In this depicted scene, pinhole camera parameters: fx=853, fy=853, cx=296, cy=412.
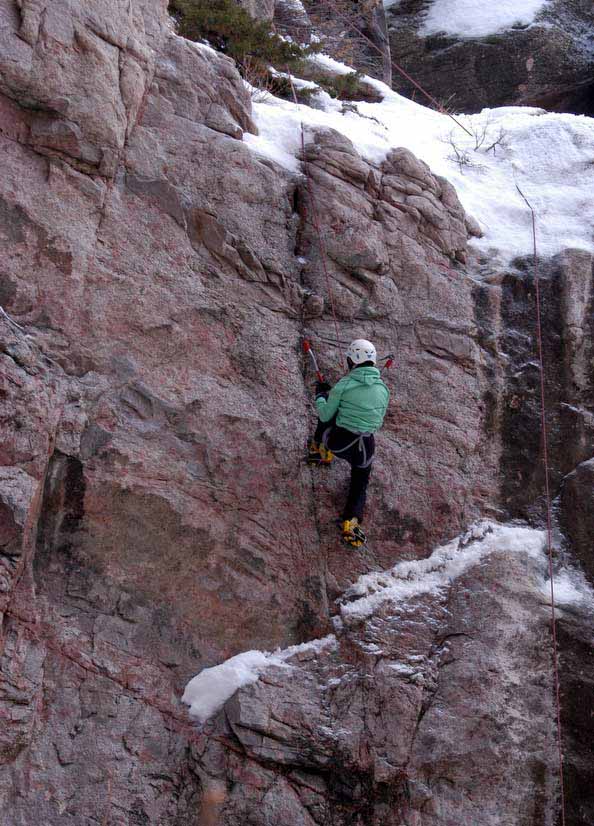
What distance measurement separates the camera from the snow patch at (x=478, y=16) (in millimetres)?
16406

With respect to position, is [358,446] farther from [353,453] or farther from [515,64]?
[515,64]

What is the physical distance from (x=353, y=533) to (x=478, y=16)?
44.1 feet

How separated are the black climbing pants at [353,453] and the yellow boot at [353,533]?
5 cm

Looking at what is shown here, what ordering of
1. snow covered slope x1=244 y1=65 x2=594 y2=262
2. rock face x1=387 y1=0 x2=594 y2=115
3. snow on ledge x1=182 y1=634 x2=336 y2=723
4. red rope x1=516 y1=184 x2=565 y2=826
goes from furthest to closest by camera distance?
rock face x1=387 y1=0 x2=594 y2=115
snow covered slope x1=244 y1=65 x2=594 y2=262
red rope x1=516 y1=184 x2=565 y2=826
snow on ledge x1=182 y1=634 x2=336 y2=723

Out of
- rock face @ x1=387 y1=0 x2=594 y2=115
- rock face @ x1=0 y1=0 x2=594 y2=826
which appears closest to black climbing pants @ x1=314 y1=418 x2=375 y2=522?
Answer: rock face @ x1=0 y1=0 x2=594 y2=826

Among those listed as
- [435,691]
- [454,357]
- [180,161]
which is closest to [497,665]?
[435,691]

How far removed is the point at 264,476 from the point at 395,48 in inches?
500

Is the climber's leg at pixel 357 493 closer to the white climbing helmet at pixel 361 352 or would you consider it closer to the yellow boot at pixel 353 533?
the yellow boot at pixel 353 533

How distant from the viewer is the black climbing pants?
6.91 meters

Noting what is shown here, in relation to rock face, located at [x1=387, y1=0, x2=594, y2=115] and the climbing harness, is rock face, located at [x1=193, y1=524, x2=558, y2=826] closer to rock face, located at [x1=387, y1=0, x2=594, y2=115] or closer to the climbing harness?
the climbing harness

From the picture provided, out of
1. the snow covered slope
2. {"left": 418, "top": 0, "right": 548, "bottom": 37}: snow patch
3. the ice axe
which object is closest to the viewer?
the ice axe

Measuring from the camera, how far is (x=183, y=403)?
6.90m

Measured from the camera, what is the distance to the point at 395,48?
55.3ft

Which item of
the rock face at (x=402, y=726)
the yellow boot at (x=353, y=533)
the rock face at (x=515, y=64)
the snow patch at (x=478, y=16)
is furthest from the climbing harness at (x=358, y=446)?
the snow patch at (x=478, y=16)
